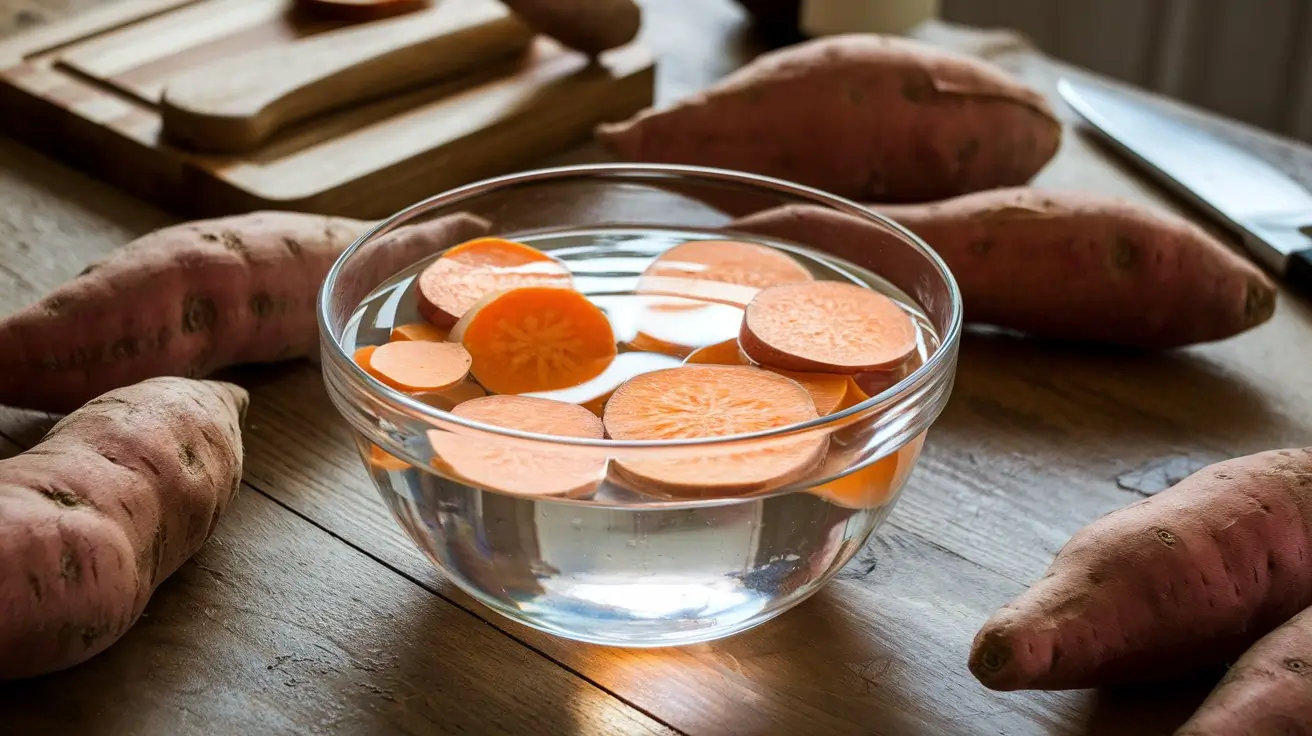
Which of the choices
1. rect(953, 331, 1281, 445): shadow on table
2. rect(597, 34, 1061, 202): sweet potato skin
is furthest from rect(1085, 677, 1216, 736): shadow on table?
rect(597, 34, 1061, 202): sweet potato skin

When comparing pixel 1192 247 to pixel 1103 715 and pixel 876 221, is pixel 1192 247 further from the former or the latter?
pixel 1103 715

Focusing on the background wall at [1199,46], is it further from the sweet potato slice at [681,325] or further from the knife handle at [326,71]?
the sweet potato slice at [681,325]

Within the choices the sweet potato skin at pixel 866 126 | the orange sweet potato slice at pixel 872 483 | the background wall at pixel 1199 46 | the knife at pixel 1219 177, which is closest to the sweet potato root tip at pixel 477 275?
the orange sweet potato slice at pixel 872 483

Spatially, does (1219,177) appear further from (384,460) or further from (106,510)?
(106,510)

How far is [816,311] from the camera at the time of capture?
2.78ft

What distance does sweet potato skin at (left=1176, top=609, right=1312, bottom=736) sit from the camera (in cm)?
67

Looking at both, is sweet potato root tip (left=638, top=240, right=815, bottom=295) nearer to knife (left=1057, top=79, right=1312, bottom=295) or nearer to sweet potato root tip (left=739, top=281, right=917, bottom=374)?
sweet potato root tip (left=739, top=281, right=917, bottom=374)

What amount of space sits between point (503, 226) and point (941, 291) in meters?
0.33

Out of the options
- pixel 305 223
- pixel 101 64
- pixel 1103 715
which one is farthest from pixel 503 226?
pixel 101 64

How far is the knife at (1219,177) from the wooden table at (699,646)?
0.11 metres

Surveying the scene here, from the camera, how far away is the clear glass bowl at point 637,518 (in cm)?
65

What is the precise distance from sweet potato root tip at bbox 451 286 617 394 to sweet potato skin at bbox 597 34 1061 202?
50 cm

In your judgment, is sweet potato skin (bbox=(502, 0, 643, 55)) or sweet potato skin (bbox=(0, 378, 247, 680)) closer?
sweet potato skin (bbox=(0, 378, 247, 680))

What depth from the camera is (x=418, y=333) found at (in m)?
0.86
